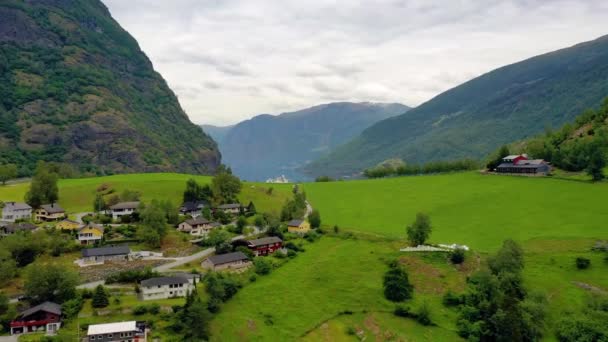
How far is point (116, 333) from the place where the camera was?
52375mm

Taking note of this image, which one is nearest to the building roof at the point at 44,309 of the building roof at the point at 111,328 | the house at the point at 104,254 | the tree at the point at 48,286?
the tree at the point at 48,286

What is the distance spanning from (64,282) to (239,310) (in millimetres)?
22584

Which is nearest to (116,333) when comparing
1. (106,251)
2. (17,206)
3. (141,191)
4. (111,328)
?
(111,328)

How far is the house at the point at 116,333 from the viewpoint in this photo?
172 feet

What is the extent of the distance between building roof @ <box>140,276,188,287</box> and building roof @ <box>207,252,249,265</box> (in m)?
7.33

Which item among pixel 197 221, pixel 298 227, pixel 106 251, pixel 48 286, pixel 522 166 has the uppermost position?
pixel 522 166

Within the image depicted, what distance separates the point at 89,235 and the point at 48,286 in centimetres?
2015

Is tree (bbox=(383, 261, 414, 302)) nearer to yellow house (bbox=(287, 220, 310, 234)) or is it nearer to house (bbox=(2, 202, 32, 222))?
yellow house (bbox=(287, 220, 310, 234))

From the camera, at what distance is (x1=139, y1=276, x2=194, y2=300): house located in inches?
2420

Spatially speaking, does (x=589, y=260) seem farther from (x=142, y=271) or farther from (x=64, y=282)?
(x=64, y=282)

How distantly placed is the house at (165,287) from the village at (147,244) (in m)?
0.13

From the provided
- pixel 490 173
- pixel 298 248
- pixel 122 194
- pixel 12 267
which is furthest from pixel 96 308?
pixel 490 173

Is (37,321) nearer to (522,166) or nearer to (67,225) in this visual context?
(67,225)

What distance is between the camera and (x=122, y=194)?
10356 centimetres
